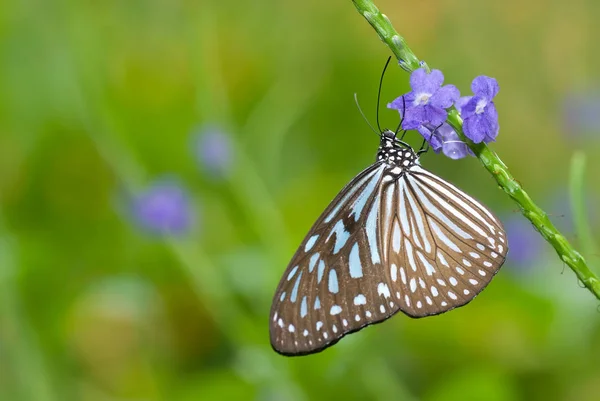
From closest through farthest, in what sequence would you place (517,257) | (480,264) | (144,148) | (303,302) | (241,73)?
1. (480,264)
2. (303,302)
3. (517,257)
4. (144,148)
5. (241,73)

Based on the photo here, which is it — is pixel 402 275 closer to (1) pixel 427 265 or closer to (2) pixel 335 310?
(1) pixel 427 265

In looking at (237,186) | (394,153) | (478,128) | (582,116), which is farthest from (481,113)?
(582,116)

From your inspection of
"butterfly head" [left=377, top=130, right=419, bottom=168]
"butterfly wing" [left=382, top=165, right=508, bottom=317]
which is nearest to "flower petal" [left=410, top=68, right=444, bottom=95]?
"butterfly wing" [left=382, top=165, right=508, bottom=317]

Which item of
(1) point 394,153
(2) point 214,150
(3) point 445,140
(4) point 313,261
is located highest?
(2) point 214,150

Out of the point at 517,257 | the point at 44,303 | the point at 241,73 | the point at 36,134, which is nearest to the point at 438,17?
the point at 241,73

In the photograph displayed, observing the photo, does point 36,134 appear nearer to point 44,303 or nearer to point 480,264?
point 44,303

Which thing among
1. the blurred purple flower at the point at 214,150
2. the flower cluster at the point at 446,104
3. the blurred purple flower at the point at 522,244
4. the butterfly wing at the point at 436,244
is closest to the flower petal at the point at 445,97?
the flower cluster at the point at 446,104

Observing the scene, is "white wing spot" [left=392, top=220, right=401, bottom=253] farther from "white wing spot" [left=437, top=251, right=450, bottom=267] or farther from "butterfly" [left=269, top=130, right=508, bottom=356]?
"white wing spot" [left=437, top=251, right=450, bottom=267]
